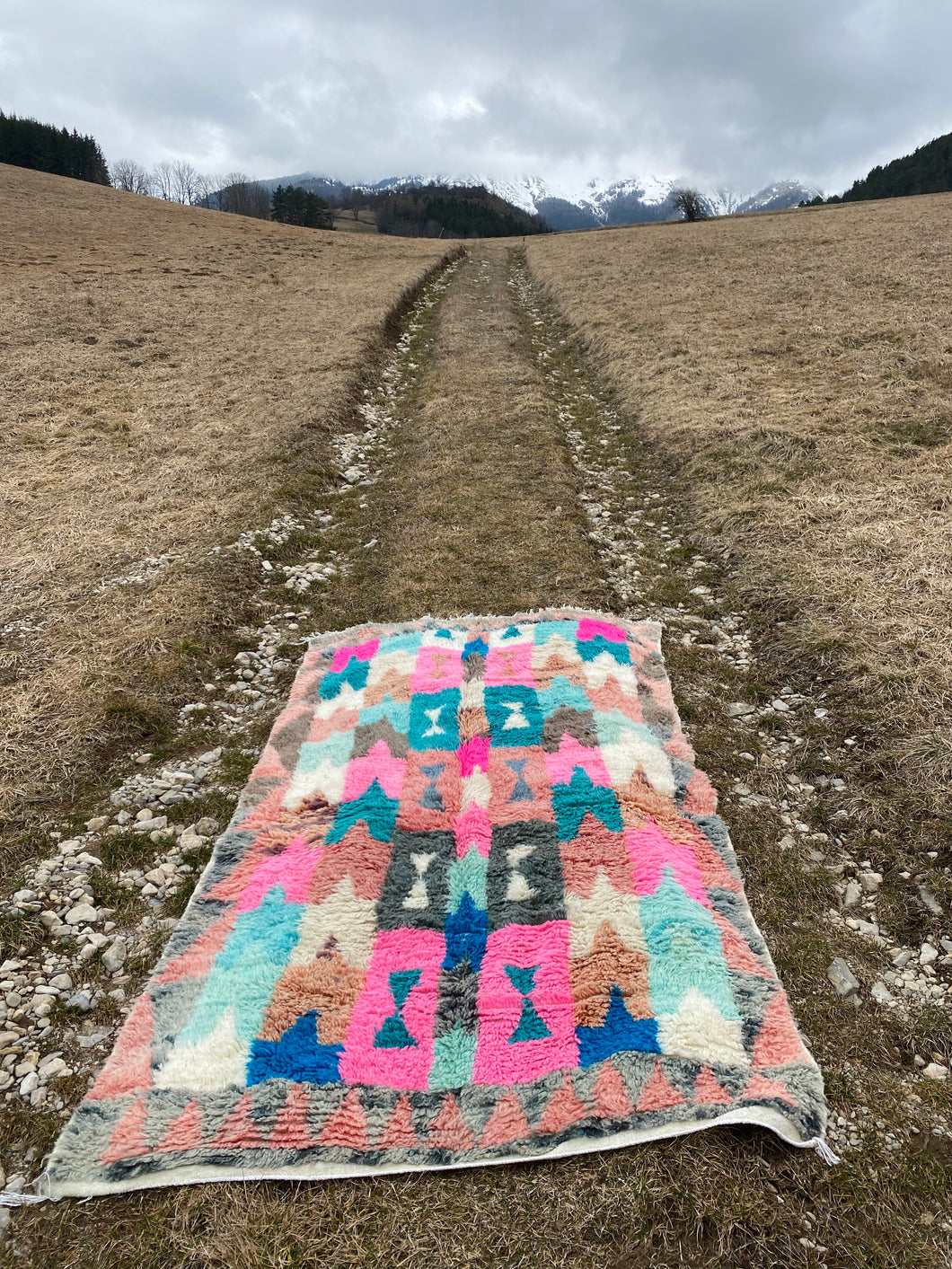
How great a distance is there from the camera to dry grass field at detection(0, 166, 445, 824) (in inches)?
232

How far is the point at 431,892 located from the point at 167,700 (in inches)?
133

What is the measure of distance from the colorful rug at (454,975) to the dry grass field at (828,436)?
2120 mm

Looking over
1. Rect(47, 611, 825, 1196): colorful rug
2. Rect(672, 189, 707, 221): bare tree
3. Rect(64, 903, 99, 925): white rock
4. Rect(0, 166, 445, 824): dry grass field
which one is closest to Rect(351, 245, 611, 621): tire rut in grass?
Rect(0, 166, 445, 824): dry grass field

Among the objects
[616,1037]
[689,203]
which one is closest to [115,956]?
[616,1037]

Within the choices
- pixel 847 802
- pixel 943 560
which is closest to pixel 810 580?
pixel 943 560

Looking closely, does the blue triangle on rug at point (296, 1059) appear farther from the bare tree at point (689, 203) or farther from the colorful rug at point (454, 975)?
the bare tree at point (689, 203)

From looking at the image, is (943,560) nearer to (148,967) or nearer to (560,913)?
(560,913)

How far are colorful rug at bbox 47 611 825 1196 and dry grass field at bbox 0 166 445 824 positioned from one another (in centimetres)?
201

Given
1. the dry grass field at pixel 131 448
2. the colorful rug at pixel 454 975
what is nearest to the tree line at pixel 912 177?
the dry grass field at pixel 131 448

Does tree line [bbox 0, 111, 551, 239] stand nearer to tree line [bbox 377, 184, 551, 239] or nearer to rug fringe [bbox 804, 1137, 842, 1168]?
tree line [bbox 377, 184, 551, 239]

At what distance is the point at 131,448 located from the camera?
458 inches

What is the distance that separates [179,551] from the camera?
8297mm

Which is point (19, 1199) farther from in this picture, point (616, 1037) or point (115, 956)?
point (616, 1037)

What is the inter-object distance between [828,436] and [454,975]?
33.0 feet
